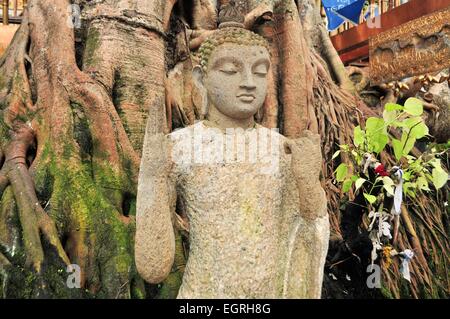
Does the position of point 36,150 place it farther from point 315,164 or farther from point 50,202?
point 315,164

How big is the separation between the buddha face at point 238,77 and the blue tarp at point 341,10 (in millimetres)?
5574

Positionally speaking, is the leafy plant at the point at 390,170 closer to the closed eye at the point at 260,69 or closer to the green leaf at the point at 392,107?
the green leaf at the point at 392,107

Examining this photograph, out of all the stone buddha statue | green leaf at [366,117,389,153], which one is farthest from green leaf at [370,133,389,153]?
the stone buddha statue

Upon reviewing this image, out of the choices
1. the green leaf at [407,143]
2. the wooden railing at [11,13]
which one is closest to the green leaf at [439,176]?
the green leaf at [407,143]

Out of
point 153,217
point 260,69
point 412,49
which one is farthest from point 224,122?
point 412,49

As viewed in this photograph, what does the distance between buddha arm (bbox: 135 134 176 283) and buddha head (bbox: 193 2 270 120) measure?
347mm

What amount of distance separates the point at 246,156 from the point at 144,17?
72.8 inches

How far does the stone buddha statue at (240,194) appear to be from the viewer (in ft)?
6.77

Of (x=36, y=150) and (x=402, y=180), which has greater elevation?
(x=36, y=150)

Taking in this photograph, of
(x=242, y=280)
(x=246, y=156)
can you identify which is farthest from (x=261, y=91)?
(x=242, y=280)

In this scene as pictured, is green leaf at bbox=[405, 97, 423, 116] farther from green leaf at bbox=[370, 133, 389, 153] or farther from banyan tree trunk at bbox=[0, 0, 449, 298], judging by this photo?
banyan tree trunk at bbox=[0, 0, 449, 298]

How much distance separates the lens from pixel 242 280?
205 centimetres

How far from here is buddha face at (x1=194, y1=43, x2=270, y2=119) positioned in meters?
2.14

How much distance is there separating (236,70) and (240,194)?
20.6 inches
